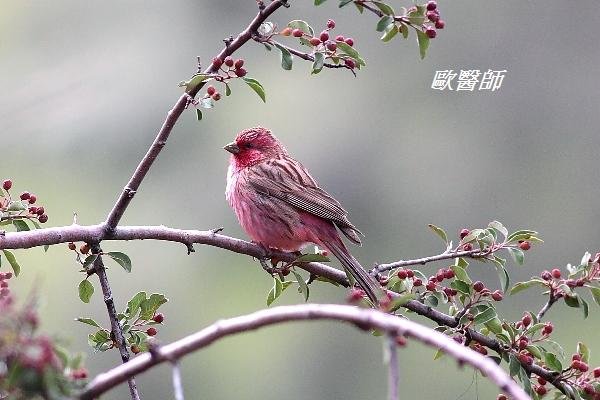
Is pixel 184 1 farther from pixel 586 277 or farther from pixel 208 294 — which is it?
pixel 586 277

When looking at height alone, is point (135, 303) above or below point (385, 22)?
below

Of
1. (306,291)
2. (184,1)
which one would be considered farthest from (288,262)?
(184,1)

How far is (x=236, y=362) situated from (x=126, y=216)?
13.0ft

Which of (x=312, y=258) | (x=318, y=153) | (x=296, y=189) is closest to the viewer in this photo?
(x=312, y=258)

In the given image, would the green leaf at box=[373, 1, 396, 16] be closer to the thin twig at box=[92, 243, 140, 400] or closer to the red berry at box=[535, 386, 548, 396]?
the thin twig at box=[92, 243, 140, 400]

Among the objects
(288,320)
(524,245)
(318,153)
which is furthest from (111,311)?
(318,153)

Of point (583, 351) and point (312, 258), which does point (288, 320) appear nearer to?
point (312, 258)

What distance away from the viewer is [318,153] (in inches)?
1120

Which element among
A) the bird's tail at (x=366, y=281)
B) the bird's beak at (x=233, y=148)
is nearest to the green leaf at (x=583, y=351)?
the bird's tail at (x=366, y=281)

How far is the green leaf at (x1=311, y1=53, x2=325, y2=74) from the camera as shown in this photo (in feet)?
16.4

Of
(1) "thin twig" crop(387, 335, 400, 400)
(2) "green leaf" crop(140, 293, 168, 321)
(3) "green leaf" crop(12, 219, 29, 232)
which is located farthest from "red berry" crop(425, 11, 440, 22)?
(1) "thin twig" crop(387, 335, 400, 400)

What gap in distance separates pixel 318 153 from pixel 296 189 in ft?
69.2

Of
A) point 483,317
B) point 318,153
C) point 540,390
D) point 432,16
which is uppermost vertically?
point 318,153

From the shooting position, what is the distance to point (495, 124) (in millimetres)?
32094
